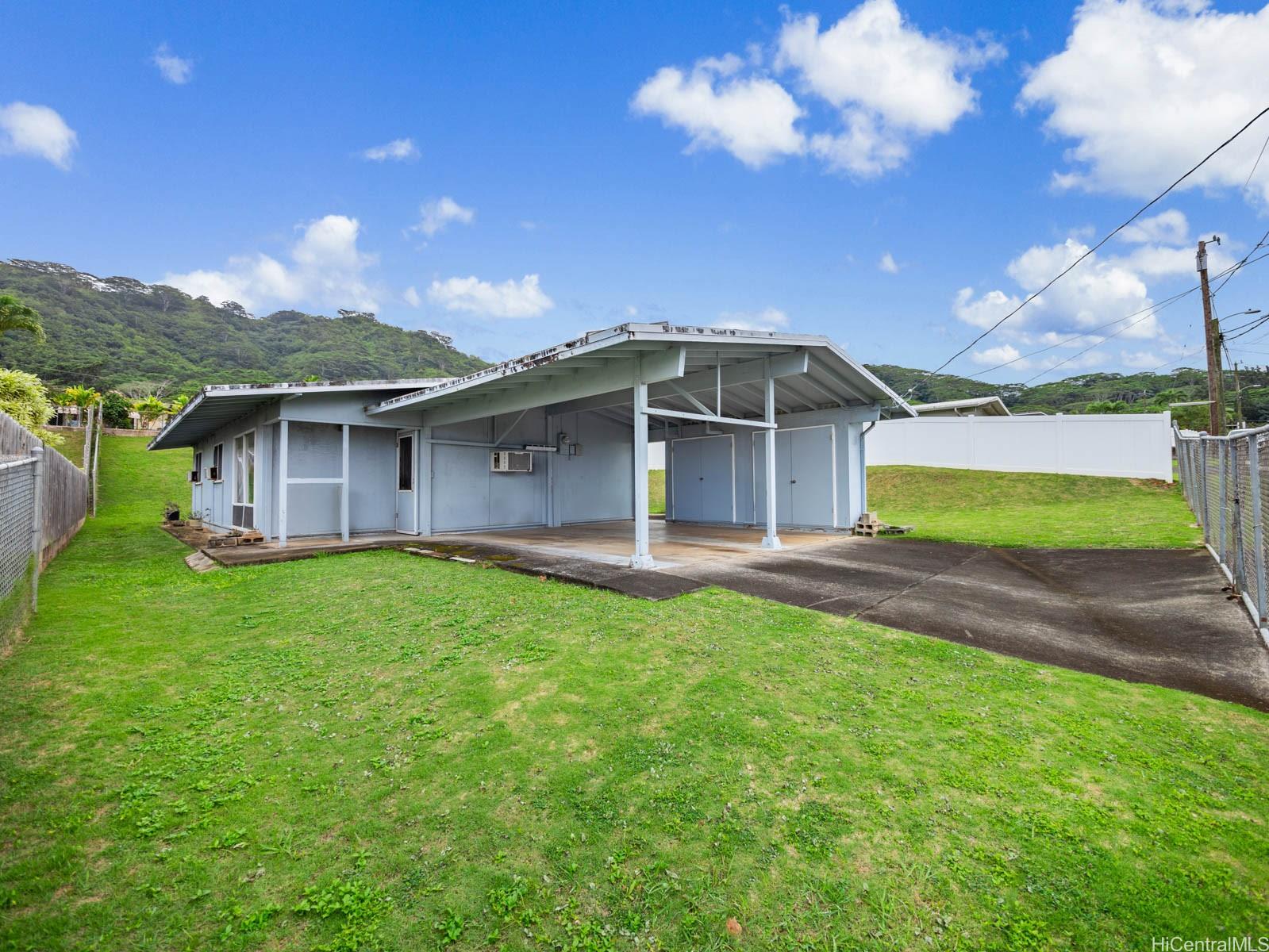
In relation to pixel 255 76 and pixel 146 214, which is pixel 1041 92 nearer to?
pixel 255 76

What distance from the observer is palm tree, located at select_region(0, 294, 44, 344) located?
16.2m

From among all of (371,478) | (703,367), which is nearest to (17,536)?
(371,478)

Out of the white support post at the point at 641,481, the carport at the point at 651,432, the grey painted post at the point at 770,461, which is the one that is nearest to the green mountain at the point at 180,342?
the carport at the point at 651,432

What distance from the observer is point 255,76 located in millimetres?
26578

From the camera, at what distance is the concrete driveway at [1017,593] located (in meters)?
3.91

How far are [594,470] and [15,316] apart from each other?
18258 millimetres

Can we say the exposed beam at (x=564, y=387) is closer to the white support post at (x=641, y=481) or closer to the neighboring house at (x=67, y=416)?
the white support post at (x=641, y=481)

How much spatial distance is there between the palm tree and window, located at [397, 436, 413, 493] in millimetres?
14633

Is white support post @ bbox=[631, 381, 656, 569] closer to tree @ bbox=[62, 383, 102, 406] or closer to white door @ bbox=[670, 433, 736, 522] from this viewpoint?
white door @ bbox=[670, 433, 736, 522]

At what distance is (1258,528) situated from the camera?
409 centimetres

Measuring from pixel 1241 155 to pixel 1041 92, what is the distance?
7129mm

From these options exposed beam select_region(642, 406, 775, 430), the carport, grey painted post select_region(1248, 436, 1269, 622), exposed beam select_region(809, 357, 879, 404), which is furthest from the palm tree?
grey painted post select_region(1248, 436, 1269, 622)

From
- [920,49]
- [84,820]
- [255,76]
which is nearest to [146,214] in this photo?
[255,76]

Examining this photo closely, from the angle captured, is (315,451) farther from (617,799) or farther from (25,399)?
(25,399)
